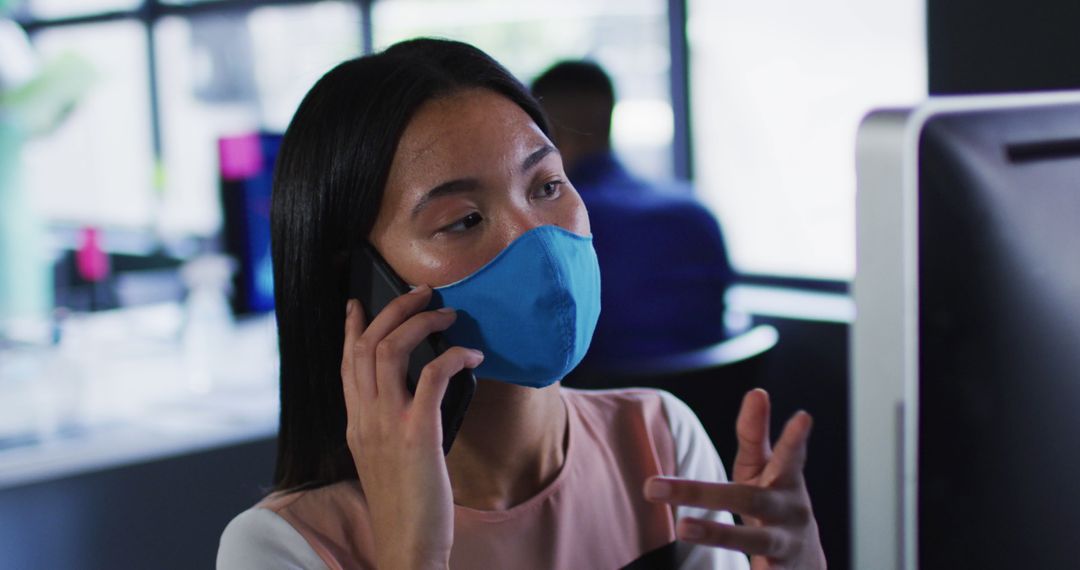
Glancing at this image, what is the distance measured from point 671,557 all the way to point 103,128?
19.0 feet

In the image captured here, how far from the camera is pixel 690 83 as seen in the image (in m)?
3.88

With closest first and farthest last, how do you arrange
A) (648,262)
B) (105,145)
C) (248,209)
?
1. (248,209)
2. (648,262)
3. (105,145)

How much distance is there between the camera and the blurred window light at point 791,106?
3.19 metres

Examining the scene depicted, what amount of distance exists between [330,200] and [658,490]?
466 mm

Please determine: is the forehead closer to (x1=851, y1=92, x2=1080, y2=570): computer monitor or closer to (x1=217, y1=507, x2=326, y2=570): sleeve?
(x1=217, y1=507, x2=326, y2=570): sleeve

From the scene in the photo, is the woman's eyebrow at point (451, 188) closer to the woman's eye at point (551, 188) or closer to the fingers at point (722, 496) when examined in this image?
the woman's eye at point (551, 188)

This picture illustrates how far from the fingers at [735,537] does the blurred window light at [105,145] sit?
5.32 metres

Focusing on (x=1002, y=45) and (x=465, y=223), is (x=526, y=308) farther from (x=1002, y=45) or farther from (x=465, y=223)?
(x=1002, y=45)

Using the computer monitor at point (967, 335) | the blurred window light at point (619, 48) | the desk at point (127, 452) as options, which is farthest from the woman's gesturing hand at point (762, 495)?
the blurred window light at point (619, 48)

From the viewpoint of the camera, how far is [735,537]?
731 millimetres

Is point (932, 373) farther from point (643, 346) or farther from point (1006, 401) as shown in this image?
point (643, 346)

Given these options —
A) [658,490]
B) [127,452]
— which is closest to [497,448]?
[658,490]

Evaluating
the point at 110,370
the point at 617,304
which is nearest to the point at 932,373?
the point at 617,304

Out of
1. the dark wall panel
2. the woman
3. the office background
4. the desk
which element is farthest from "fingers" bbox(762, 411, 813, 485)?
the dark wall panel
